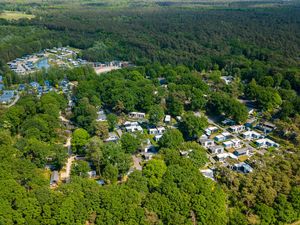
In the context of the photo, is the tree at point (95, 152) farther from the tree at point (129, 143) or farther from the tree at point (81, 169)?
the tree at point (129, 143)

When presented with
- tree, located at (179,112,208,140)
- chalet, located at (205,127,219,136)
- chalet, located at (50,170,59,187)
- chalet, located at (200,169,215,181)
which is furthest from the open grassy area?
chalet, located at (200,169,215,181)

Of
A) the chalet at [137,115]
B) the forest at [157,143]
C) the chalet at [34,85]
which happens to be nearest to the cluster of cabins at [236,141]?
the forest at [157,143]

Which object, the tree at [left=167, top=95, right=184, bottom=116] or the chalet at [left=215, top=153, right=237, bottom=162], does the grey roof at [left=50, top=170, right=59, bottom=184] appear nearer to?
the chalet at [left=215, top=153, right=237, bottom=162]

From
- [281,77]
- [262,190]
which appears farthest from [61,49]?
[262,190]

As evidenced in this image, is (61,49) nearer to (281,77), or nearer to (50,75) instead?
(50,75)

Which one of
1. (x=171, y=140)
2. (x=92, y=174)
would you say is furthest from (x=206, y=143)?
(x=92, y=174)

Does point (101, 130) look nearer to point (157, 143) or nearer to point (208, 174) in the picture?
point (157, 143)
